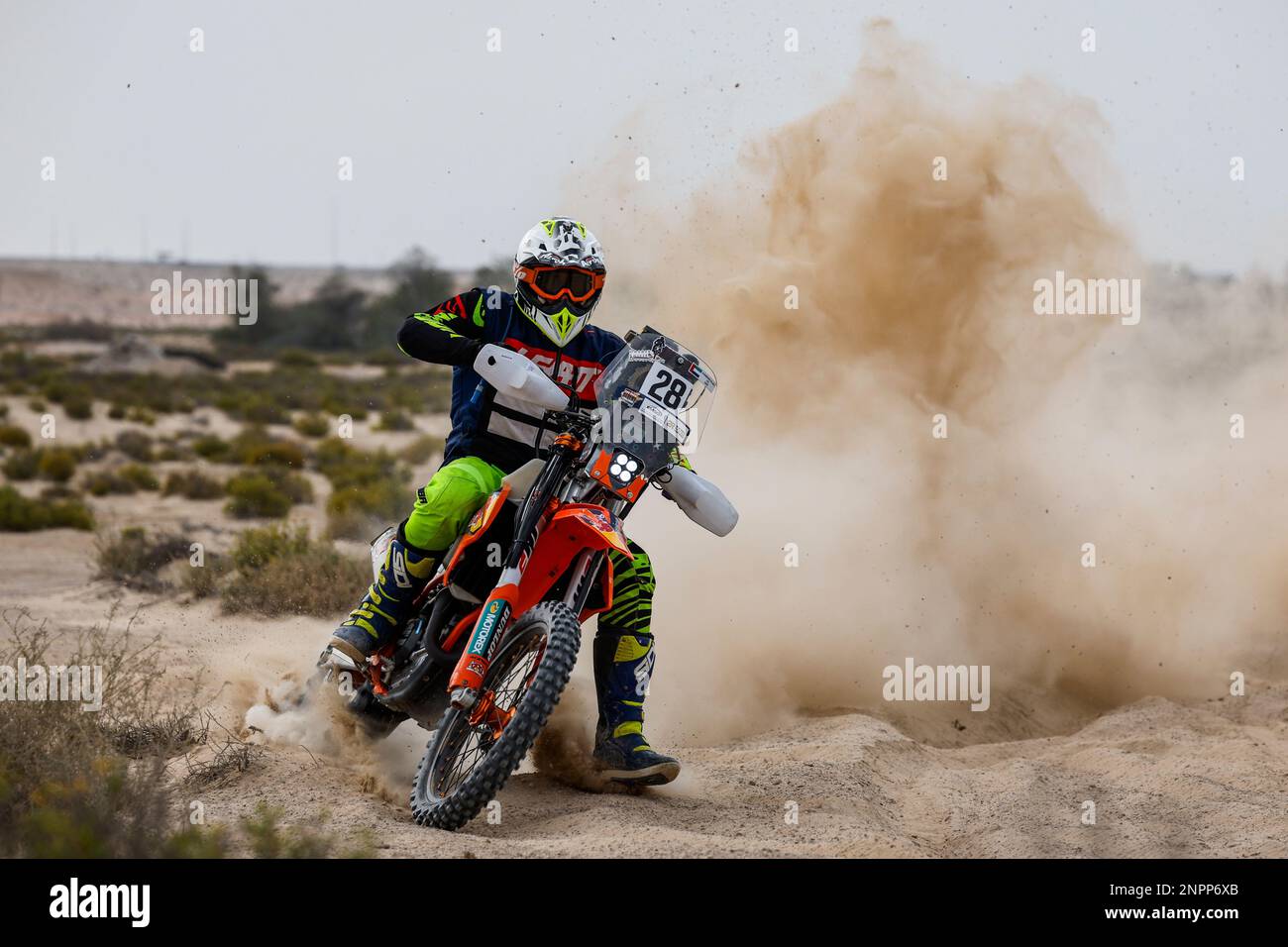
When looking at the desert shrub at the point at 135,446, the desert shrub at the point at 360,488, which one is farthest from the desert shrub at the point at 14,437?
the desert shrub at the point at 360,488

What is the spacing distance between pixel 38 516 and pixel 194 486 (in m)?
4.07

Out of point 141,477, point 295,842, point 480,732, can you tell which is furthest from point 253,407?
point 295,842

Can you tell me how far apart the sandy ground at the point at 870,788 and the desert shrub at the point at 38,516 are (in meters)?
9.60

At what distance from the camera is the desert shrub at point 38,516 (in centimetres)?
1785

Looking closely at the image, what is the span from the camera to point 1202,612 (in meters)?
10.0

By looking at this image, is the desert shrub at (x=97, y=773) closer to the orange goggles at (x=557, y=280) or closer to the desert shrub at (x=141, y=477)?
the orange goggles at (x=557, y=280)

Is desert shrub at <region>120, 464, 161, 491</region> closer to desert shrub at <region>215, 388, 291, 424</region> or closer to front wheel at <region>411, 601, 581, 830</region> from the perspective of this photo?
desert shrub at <region>215, 388, 291, 424</region>

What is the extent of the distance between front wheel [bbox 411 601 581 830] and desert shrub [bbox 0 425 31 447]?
25.0m

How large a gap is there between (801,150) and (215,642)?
5.85 metres

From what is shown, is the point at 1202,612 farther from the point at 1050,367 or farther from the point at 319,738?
the point at 319,738

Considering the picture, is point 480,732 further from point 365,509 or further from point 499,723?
point 365,509

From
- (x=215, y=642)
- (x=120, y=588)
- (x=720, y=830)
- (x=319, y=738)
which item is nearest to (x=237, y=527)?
(x=120, y=588)

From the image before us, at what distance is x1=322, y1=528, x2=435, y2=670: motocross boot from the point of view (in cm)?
625

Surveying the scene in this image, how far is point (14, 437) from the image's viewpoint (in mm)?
28438
